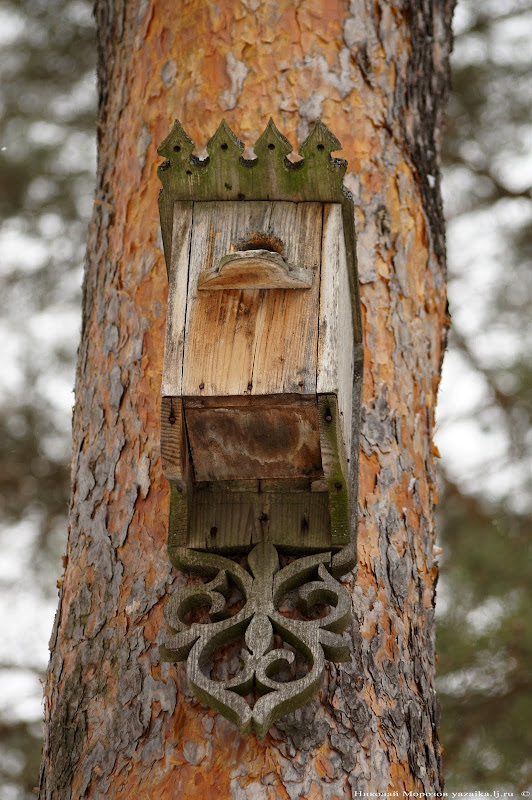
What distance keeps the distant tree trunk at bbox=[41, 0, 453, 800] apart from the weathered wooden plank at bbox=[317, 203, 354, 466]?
25cm

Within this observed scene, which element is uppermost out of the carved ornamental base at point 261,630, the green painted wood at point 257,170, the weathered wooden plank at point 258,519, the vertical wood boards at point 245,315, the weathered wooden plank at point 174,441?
the green painted wood at point 257,170

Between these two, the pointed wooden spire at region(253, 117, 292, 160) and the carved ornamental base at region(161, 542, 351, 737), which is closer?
the carved ornamental base at region(161, 542, 351, 737)

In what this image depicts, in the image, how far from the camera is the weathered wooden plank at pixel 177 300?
1.98 metres

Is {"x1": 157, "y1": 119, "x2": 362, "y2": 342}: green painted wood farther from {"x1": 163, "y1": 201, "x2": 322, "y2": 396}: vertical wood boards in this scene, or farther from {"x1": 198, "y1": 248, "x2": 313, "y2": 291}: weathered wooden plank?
{"x1": 198, "y1": 248, "x2": 313, "y2": 291}: weathered wooden plank

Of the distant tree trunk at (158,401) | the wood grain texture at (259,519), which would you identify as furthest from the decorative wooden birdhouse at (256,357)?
the distant tree trunk at (158,401)

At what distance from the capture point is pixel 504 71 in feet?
19.3

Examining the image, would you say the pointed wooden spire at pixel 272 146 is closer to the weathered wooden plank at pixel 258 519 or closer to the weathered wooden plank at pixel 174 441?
the weathered wooden plank at pixel 174 441

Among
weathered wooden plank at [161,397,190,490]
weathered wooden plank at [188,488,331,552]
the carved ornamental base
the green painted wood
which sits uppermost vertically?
the green painted wood

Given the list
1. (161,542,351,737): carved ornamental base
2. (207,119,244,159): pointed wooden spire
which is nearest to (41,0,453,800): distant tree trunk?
(161,542,351,737): carved ornamental base

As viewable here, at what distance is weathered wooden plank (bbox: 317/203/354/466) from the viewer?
1.96m

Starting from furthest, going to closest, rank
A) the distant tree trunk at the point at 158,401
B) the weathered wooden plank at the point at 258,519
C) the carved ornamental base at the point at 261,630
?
the weathered wooden plank at the point at 258,519 < the distant tree trunk at the point at 158,401 < the carved ornamental base at the point at 261,630

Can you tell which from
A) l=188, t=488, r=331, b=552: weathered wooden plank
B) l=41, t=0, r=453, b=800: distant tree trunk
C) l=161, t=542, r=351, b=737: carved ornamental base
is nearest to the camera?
l=161, t=542, r=351, b=737: carved ornamental base

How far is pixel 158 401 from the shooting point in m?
2.43

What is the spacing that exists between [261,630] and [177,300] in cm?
63
